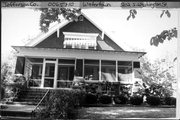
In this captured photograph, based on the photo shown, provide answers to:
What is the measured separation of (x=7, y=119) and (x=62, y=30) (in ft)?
21.7

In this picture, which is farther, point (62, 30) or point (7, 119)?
point (62, 30)

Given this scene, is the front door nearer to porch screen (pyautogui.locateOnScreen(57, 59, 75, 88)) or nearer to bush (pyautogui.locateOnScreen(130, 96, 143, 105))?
porch screen (pyautogui.locateOnScreen(57, 59, 75, 88))

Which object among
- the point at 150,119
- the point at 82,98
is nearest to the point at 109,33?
the point at 82,98

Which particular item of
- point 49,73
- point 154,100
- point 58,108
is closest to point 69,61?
point 49,73

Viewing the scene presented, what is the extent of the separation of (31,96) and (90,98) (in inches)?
91.3

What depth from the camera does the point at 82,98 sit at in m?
7.62

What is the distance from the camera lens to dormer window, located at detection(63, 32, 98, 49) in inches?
404

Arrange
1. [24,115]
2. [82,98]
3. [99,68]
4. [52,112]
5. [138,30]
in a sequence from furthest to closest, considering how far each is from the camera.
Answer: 1. [99,68]
2. [138,30]
3. [82,98]
4. [24,115]
5. [52,112]

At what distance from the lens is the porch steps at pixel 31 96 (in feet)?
25.4

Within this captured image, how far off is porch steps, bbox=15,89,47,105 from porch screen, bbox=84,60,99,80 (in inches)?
89.4

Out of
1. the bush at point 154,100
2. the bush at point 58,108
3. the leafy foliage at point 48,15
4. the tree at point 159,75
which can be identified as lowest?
the bush at point 154,100

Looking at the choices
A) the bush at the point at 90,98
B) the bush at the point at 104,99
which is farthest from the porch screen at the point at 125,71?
the bush at the point at 90,98

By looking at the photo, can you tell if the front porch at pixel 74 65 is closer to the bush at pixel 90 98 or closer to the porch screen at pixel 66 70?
the porch screen at pixel 66 70

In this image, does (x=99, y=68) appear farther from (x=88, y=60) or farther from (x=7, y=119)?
(x=7, y=119)
